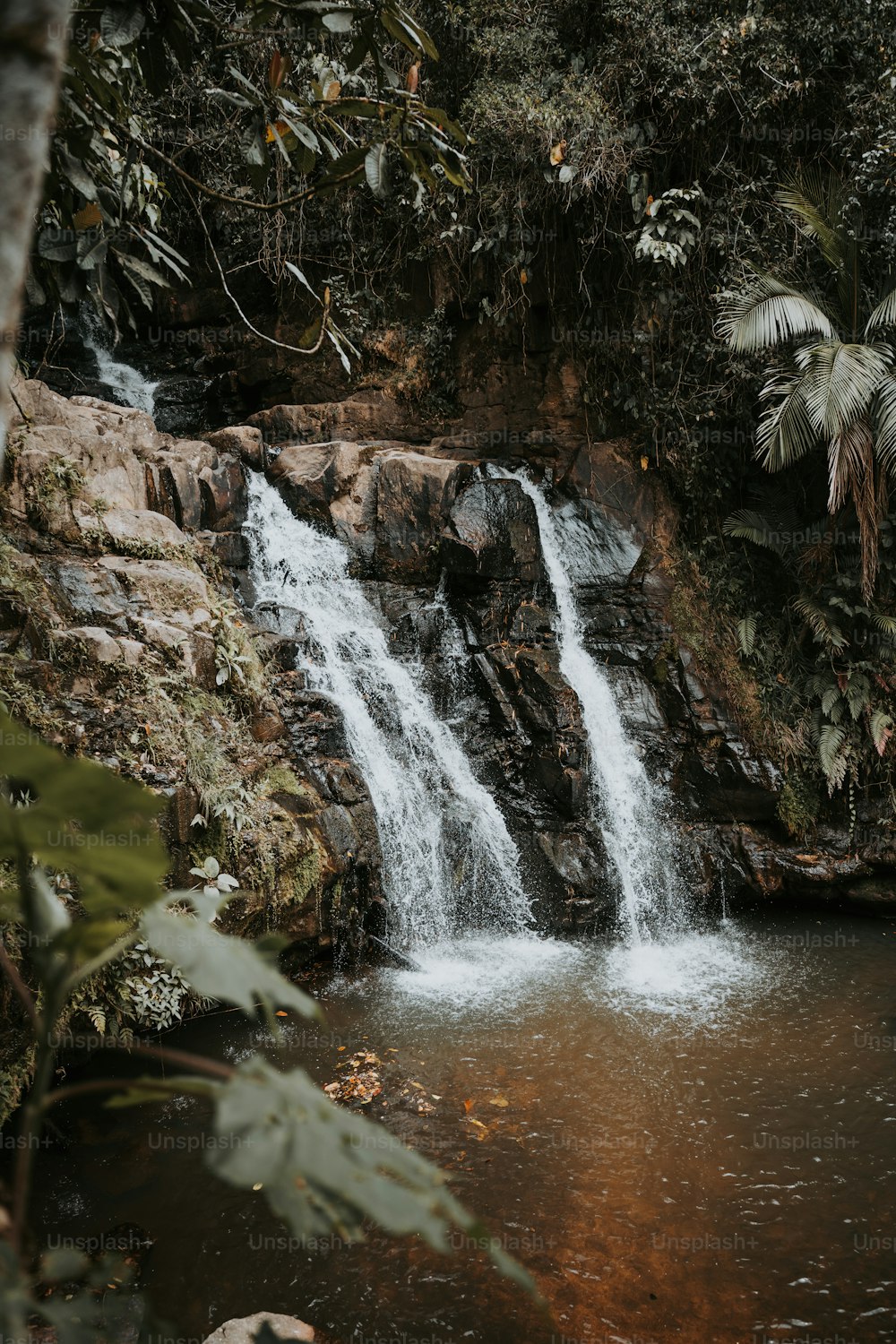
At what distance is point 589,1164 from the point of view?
3.86m

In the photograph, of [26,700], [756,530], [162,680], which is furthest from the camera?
[756,530]

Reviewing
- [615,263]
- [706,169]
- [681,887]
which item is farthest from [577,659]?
[706,169]

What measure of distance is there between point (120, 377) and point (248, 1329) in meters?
10.9

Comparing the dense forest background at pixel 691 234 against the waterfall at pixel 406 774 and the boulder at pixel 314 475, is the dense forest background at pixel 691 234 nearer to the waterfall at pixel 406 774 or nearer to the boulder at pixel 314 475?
the boulder at pixel 314 475

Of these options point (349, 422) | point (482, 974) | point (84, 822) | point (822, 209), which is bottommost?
point (482, 974)

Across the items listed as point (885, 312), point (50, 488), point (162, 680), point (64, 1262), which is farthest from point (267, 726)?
point (885, 312)

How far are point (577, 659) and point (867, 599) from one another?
2781 mm

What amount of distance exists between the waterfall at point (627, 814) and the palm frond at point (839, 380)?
292cm

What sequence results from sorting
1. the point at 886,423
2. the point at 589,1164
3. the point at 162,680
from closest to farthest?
the point at 589,1164
the point at 162,680
the point at 886,423

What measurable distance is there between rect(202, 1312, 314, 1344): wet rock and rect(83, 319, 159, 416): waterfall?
400 inches

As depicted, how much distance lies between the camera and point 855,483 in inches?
282

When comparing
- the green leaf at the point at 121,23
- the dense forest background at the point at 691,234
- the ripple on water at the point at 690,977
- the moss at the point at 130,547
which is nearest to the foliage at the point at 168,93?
the green leaf at the point at 121,23

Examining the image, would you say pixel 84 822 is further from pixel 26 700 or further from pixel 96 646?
pixel 96 646

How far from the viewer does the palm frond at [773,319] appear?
7.18 meters
